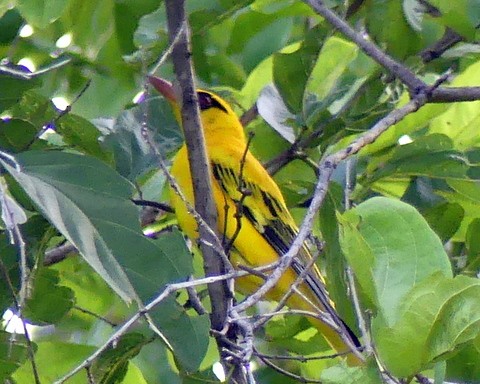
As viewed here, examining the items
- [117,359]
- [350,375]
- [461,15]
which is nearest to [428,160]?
Answer: [461,15]

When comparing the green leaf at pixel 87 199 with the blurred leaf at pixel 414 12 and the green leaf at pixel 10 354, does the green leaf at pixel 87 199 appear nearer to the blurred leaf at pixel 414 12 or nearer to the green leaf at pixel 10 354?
the green leaf at pixel 10 354

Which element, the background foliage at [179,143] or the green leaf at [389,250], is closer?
the green leaf at [389,250]

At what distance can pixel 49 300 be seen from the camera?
277 centimetres

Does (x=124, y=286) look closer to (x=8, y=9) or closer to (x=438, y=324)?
(x=438, y=324)

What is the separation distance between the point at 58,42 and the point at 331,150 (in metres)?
1.19

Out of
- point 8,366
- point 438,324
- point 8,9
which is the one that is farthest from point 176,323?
point 8,9

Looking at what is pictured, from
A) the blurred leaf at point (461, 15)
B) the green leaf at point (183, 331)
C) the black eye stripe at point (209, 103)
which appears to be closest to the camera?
the green leaf at point (183, 331)

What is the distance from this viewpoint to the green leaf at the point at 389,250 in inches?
73.8

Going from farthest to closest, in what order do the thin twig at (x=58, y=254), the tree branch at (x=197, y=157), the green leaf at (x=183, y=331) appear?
the thin twig at (x=58, y=254)
the tree branch at (x=197, y=157)
the green leaf at (x=183, y=331)

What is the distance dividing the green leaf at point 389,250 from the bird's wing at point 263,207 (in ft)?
4.97

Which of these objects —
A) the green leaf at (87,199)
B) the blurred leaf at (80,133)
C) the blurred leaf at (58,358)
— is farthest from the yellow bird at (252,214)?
the green leaf at (87,199)

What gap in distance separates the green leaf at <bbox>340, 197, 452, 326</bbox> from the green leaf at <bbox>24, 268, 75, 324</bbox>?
1.13 m

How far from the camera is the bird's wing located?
3.58 metres

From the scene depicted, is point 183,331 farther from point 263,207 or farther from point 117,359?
point 263,207
